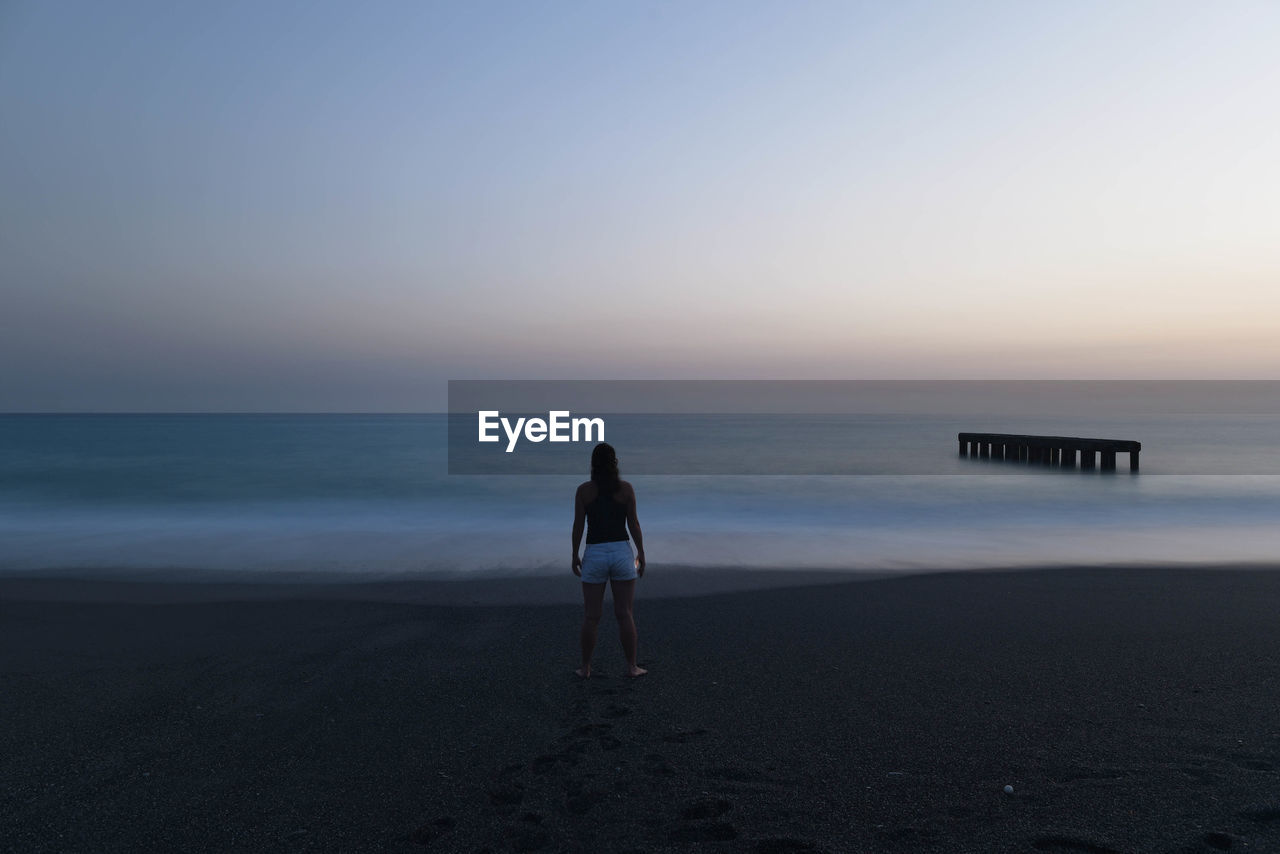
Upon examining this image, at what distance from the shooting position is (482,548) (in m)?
12.9

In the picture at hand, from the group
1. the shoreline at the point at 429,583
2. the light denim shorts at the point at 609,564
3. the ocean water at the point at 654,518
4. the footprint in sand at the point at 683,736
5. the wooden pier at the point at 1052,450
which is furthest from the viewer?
the wooden pier at the point at 1052,450

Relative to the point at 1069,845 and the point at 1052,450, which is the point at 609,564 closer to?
the point at 1069,845

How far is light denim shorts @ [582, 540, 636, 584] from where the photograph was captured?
17.6 ft

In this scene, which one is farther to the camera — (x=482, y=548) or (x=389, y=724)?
(x=482, y=548)

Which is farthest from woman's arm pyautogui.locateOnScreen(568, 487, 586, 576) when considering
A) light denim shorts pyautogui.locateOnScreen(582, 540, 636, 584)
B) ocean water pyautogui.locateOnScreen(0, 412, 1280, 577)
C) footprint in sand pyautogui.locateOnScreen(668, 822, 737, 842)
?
ocean water pyautogui.locateOnScreen(0, 412, 1280, 577)

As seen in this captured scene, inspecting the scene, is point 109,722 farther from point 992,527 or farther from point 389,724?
point 992,527

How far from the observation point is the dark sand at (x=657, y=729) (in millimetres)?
3477

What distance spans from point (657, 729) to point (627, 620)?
101 centimetres

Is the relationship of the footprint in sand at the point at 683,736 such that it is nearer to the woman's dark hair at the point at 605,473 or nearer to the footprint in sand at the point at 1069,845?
the woman's dark hair at the point at 605,473

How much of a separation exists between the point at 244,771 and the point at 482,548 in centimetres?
886

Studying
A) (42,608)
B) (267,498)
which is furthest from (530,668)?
(267,498)

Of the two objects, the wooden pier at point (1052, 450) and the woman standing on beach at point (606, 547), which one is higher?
the woman standing on beach at point (606, 547)

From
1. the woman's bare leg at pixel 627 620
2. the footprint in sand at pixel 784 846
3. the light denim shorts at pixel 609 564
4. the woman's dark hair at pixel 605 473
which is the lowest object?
the footprint in sand at pixel 784 846

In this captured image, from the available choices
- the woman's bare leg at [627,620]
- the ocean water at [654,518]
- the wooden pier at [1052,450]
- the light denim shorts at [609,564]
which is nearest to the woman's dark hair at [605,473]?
the light denim shorts at [609,564]
